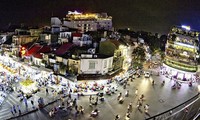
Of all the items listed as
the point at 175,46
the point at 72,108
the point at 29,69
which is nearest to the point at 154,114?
the point at 72,108

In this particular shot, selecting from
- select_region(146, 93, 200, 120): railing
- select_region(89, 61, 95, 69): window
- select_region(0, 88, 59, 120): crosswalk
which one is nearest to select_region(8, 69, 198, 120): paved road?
select_region(146, 93, 200, 120): railing

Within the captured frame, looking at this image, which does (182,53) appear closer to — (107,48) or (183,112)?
(107,48)

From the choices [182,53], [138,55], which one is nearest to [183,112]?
[138,55]

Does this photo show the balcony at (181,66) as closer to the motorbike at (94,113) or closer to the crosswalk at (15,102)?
the motorbike at (94,113)

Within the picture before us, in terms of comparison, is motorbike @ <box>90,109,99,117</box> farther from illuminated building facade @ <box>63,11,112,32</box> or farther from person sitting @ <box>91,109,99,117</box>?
illuminated building facade @ <box>63,11,112,32</box>

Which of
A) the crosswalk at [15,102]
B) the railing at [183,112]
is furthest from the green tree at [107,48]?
the railing at [183,112]

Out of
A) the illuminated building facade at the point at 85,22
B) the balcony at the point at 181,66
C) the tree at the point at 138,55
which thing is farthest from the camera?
the illuminated building facade at the point at 85,22
